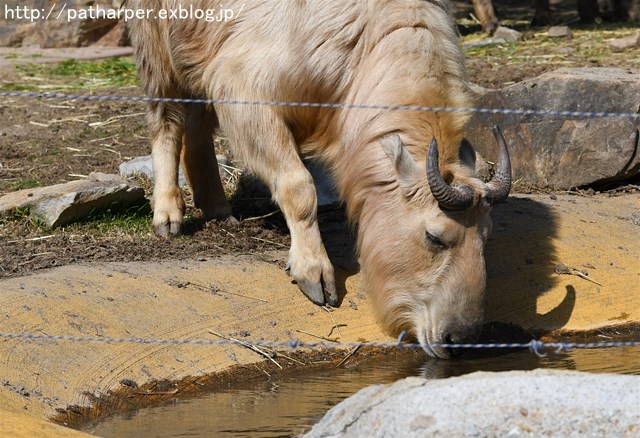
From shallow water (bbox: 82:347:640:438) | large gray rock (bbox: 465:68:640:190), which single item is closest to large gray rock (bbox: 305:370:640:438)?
shallow water (bbox: 82:347:640:438)

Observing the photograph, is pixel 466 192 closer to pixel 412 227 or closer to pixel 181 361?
pixel 412 227

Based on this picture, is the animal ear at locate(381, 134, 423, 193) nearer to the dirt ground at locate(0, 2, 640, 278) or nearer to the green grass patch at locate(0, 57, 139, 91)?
the dirt ground at locate(0, 2, 640, 278)

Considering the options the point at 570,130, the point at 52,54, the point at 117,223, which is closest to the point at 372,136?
the point at 117,223

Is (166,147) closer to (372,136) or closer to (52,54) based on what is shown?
(372,136)

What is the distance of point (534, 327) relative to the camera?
6.91 m

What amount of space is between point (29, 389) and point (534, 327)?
3117 millimetres

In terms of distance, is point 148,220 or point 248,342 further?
point 148,220

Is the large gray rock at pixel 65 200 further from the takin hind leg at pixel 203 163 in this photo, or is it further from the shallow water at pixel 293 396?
the shallow water at pixel 293 396

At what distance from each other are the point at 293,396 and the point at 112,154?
459 cm

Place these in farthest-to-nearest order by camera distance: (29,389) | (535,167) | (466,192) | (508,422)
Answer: (535,167), (466,192), (29,389), (508,422)

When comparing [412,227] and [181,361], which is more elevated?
[412,227]

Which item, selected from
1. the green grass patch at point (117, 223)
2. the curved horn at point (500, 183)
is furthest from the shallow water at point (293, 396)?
the green grass patch at point (117, 223)

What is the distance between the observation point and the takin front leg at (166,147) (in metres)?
7.70

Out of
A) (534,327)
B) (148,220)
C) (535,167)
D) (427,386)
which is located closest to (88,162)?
(148,220)
